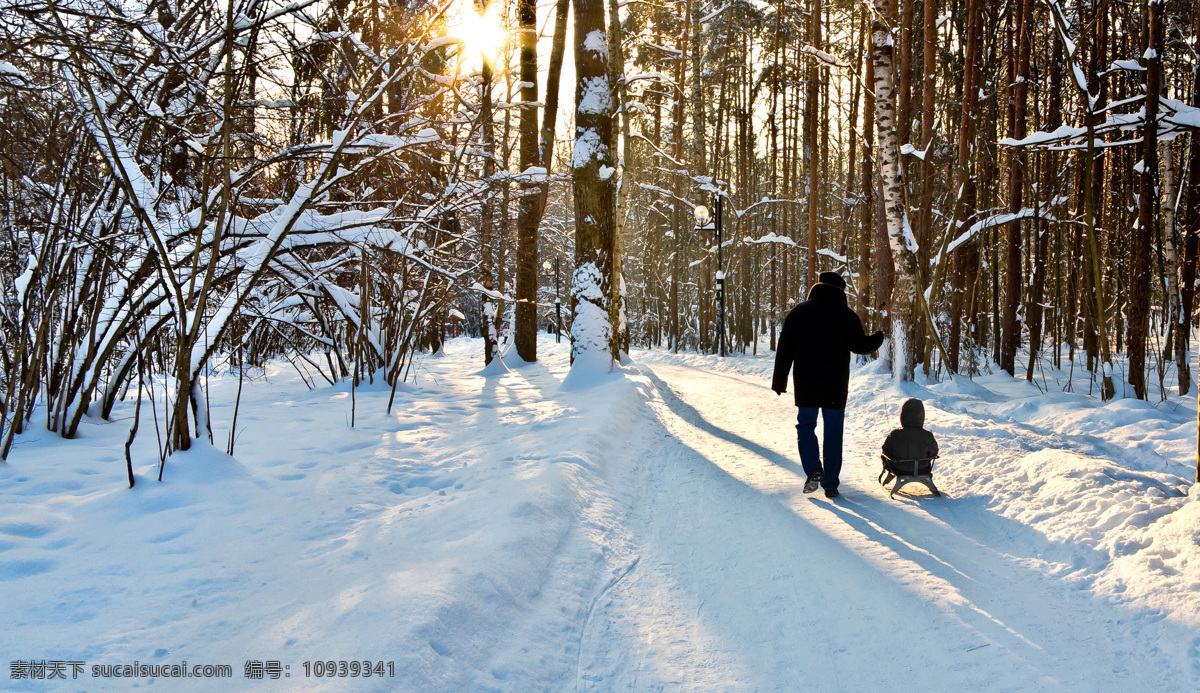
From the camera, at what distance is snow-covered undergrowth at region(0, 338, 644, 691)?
2551 mm

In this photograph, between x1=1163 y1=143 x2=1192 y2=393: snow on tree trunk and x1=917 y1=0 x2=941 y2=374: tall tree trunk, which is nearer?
x1=1163 y1=143 x2=1192 y2=393: snow on tree trunk

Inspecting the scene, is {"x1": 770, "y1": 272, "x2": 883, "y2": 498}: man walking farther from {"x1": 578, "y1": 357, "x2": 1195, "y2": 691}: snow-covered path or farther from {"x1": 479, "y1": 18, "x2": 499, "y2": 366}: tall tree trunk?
{"x1": 479, "y1": 18, "x2": 499, "y2": 366}: tall tree trunk

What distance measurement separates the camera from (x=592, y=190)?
1066cm

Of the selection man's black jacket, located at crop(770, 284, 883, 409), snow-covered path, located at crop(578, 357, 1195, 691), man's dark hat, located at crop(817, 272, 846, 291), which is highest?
man's dark hat, located at crop(817, 272, 846, 291)

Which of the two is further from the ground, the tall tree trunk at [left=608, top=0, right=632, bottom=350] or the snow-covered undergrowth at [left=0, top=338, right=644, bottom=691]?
the tall tree trunk at [left=608, top=0, right=632, bottom=350]

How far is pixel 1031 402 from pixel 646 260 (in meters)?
27.1

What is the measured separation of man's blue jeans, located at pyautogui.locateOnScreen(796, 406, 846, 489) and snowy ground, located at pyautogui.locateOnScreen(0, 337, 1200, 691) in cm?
29

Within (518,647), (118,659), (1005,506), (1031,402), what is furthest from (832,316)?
(1031,402)

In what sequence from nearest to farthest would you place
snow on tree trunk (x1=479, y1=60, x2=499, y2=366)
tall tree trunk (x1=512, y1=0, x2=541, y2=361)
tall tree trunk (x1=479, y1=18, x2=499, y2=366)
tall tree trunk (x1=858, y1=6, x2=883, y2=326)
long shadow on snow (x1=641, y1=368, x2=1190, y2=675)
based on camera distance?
long shadow on snow (x1=641, y1=368, x2=1190, y2=675) < tall tree trunk (x1=479, y1=18, x2=499, y2=366) < snow on tree trunk (x1=479, y1=60, x2=499, y2=366) < tall tree trunk (x1=512, y1=0, x2=541, y2=361) < tall tree trunk (x1=858, y1=6, x2=883, y2=326)

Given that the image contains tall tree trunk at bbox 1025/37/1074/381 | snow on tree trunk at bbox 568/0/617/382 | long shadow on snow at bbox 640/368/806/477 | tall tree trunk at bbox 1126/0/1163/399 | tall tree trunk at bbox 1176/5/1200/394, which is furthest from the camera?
tall tree trunk at bbox 1025/37/1074/381

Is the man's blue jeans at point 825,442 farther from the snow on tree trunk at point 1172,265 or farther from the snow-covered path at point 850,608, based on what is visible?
the snow on tree trunk at point 1172,265

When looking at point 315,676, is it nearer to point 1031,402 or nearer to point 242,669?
point 242,669

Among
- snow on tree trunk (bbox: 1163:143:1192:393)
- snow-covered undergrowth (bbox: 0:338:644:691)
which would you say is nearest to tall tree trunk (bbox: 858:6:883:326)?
snow on tree trunk (bbox: 1163:143:1192:393)

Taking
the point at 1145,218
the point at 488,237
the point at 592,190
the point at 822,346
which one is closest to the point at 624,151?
the point at 592,190
